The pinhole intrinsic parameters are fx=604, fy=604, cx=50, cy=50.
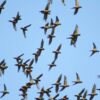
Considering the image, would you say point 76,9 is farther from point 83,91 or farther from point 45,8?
point 83,91

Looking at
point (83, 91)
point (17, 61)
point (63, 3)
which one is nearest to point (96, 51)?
point (83, 91)

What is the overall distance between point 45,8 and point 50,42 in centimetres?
330

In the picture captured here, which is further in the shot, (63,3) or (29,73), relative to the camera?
(29,73)

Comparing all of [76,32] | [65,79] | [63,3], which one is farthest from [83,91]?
[63,3]

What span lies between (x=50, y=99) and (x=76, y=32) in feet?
23.6

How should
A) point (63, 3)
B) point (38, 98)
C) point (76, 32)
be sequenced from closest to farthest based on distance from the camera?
point (63, 3), point (76, 32), point (38, 98)

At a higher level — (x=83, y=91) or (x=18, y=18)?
(x=18, y=18)

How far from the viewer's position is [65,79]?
59219mm

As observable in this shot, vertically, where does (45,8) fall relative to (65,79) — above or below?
above

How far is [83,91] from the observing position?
5788 cm

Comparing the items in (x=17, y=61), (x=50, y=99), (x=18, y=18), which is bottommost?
(x=50, y=99)

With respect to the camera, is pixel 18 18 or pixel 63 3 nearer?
pixel 63 3

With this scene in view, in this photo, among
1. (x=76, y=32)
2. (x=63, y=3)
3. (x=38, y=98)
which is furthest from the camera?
(x=38, y=98)

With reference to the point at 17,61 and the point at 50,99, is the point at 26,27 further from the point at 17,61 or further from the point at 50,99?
the point at 50,99
